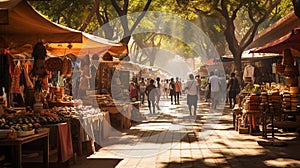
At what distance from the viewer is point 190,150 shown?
915 centimetres

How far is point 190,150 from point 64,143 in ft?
9.80

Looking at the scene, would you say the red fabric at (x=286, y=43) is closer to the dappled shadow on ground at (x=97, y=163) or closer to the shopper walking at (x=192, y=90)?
the shopper walking at (x=192, y=90)

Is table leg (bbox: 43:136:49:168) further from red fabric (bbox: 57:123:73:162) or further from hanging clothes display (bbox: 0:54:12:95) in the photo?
hanging clothes display (bbox: 0:54:12:95)

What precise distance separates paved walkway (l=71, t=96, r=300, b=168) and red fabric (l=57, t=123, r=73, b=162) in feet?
1.47

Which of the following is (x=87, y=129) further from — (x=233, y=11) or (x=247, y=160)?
(x=233, y=11)

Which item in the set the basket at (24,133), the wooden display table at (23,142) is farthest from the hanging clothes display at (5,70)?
the basket at (24,133)

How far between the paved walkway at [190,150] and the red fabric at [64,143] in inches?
17.7

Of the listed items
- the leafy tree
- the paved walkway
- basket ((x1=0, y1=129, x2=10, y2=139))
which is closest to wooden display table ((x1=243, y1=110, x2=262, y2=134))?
the paved walkway

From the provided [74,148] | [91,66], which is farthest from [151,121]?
[74,148]

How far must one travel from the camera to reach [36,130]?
6520 mm

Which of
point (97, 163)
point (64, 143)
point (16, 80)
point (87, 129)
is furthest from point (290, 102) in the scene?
point (16, 80)

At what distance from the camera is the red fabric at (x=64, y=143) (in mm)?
7262

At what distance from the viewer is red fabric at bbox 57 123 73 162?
286 inches

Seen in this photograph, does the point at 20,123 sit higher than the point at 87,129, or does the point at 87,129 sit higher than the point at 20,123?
the point at 20,123
